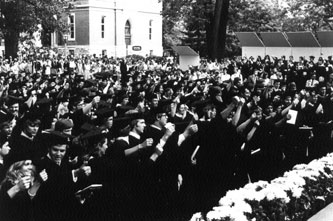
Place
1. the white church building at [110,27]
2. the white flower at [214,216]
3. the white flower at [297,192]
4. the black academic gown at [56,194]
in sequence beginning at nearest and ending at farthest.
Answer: the black academic gown at [56,194]
the white flower at [214,216]
the white flower at [297,192]
the white church building at [110,27]

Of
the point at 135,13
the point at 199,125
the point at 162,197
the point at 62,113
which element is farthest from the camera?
the point at 135,13

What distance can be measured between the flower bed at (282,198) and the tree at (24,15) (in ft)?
76.8

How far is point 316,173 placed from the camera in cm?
793

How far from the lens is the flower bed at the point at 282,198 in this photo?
605 cm

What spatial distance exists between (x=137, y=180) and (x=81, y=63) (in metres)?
24.4

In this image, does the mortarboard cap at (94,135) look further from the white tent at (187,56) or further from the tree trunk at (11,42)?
the tree trunk at (11,42)

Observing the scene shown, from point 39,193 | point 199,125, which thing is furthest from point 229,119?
point 39,193

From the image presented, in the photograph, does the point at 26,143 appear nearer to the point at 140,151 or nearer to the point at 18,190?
the point at 140,151

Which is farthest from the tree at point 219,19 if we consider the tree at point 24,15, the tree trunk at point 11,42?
the tree trunk at point 11,42

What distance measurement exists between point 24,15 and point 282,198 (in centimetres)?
2567

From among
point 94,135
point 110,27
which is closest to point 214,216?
point 94,135

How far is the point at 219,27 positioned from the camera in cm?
3862

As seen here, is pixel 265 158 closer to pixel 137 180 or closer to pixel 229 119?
pixel 229 119

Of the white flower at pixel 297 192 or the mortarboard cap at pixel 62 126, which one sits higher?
the mortarboard cap at pixel 62 126
